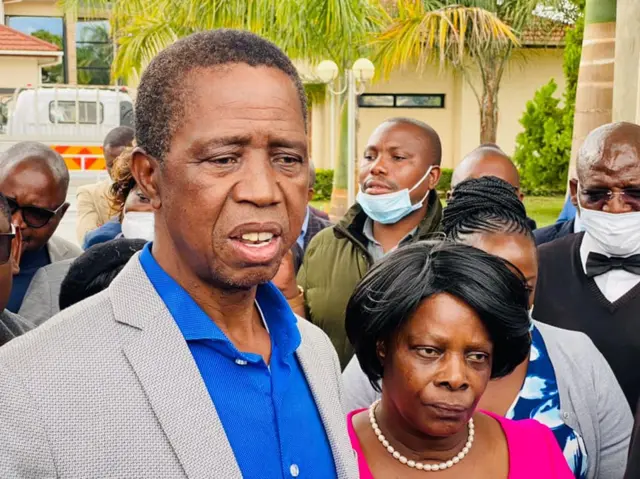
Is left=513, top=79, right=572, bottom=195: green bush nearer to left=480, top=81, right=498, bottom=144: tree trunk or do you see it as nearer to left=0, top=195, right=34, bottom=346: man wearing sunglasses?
left=480, top=81, right=498, bottom=144: tree trunk

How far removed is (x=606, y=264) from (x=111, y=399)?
10.3 ft

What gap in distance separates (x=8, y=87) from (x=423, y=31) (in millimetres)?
9621

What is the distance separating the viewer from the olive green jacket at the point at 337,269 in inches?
179

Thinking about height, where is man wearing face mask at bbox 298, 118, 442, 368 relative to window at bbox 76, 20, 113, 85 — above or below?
below

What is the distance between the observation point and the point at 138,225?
462 cm

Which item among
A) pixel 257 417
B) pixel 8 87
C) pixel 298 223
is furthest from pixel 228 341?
pixel 8 87

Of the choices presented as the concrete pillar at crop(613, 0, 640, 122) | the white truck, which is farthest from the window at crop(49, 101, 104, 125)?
the concrete pillar at crop(613, 0, 640, 122)

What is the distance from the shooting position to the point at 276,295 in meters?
2.20

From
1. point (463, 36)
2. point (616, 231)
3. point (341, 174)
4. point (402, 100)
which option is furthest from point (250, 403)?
point (402, 100)

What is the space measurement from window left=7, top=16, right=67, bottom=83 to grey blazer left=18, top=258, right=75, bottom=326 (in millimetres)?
27624

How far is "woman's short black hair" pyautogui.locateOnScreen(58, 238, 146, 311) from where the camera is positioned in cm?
298

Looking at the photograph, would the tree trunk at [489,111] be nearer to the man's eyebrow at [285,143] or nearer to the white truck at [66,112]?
the white truck at [66,112]

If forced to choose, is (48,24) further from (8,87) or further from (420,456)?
(420,456)

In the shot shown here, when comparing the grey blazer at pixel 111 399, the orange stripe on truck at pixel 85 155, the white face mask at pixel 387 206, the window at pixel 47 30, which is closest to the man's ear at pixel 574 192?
the white face mask at pixel 387 206
